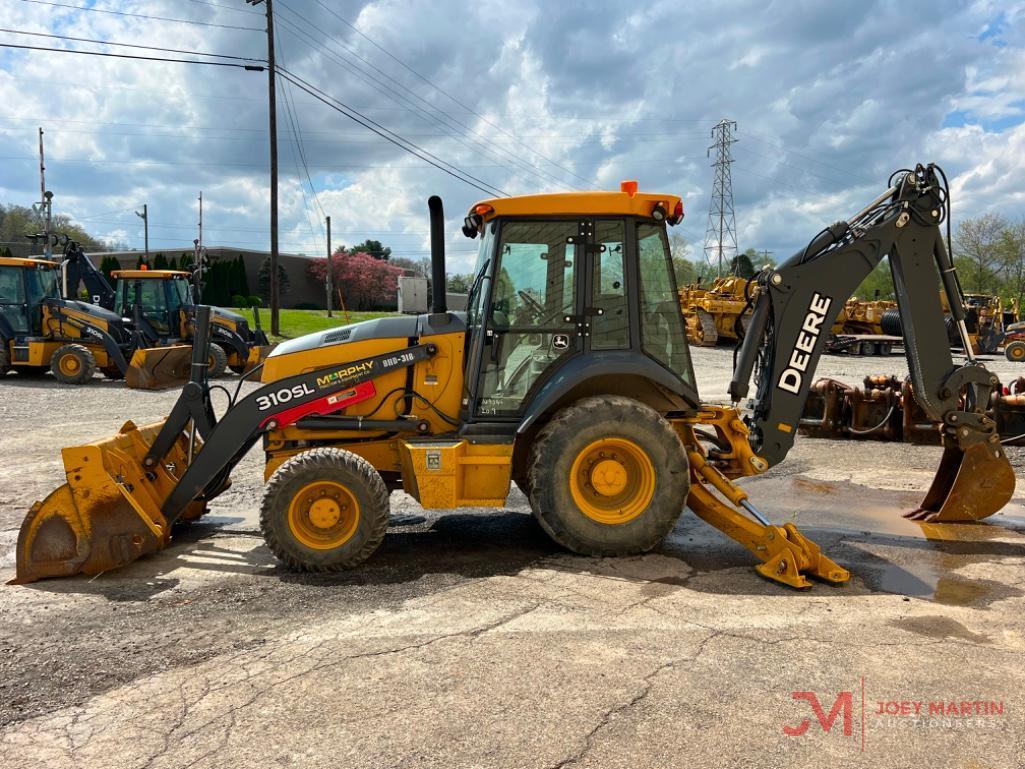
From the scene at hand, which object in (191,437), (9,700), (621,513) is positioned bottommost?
(9,700)

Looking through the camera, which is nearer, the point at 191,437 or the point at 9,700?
the point at 9,700

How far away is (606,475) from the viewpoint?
5.50m

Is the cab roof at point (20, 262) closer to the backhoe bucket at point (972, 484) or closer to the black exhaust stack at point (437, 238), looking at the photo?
the black exhaust stack at point (437, 238)

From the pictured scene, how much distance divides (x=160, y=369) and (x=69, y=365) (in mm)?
2815

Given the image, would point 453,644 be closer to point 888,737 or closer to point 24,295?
point 888,737

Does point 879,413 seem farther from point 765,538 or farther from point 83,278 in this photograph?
point 83,278

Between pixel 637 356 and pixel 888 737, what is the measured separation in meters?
2.94

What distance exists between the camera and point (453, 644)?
13.5 feet

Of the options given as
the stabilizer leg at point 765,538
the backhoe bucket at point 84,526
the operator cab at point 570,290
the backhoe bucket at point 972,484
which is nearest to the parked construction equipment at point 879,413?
the backhoe bucket at point 972,484

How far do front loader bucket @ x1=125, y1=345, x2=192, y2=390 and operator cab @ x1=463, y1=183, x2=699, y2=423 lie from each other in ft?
38.9

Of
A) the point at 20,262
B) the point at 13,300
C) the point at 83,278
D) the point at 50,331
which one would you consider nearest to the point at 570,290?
the point at 50,331

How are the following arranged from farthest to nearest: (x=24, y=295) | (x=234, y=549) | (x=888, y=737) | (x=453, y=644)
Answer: (x=24, y=295) < (x=234, y=549) < (x=453, y=644) < (x=888, y=737)

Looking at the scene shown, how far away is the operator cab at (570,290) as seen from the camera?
5.58 meters

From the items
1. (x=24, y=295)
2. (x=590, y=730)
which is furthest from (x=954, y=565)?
(x=24, y=295)
